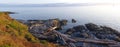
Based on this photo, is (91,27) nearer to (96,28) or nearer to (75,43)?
(96,28)

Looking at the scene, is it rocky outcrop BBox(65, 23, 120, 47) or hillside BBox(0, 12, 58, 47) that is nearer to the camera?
hillside BBox(0, 12, 58, 47)

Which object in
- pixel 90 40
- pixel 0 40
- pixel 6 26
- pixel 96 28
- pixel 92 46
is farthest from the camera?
pixel 96 28

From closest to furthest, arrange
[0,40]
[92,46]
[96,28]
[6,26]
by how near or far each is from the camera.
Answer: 1. [0,40]
2. [6,26]
3. [92,46]
4. [96,28]

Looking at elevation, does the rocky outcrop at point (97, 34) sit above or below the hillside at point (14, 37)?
below

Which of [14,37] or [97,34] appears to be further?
[97,34]

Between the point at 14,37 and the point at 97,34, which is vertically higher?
the point at 14,37

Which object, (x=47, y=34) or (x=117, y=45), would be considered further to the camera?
(x=47, y=34)

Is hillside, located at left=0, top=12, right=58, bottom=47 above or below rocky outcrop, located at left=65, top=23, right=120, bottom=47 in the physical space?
above

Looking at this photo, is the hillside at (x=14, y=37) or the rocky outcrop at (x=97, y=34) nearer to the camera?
the hillside at (x=14, y=37)

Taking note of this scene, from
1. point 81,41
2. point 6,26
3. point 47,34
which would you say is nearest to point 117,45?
point 81,41

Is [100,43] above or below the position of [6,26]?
below
